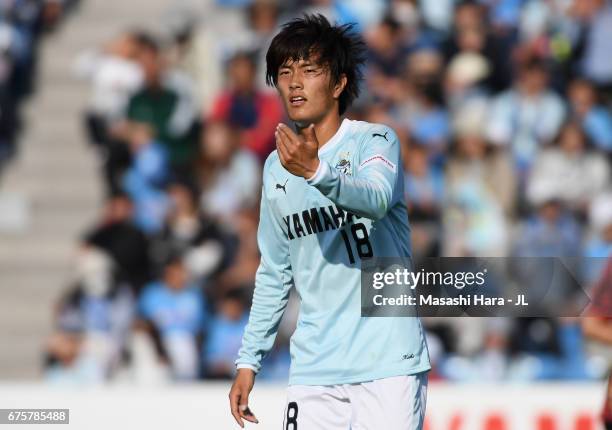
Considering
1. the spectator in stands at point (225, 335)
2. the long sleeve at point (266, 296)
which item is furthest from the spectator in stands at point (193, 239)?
the long sleeve at point (266, 296)

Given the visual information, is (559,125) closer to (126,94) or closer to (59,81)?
(126,94)

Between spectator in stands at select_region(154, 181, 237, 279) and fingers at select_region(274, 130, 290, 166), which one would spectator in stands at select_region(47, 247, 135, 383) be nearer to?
spectator in stands at select_region(154, 181, 237, 279)

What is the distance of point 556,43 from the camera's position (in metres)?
12.1

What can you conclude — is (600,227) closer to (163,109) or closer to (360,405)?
(163,109)

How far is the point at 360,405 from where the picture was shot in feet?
15.0

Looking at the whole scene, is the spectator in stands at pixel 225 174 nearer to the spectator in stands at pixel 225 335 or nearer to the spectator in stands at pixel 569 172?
the spectator in stands at pixel 225 335

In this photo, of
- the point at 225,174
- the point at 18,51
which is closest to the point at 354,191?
the point at 225,174

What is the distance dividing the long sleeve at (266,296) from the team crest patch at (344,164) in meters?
0.40

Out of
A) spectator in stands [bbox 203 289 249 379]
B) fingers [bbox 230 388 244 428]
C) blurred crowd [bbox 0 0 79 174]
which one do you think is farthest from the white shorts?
blurred crowd [bbox 0 0 79 174]

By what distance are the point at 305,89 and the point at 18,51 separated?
30.2 ft

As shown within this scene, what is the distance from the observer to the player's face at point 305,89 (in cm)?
459

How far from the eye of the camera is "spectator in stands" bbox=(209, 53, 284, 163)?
11.6 meters

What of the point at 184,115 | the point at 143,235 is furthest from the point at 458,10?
the point at 143,235

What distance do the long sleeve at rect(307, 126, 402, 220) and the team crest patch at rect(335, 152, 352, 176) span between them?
4 centimetres
